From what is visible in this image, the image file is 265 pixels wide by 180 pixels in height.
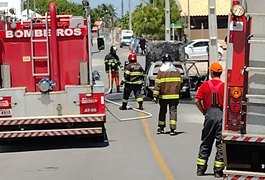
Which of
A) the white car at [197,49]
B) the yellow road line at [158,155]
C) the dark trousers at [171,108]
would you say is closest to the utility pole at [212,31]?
the yellow road line at [158,155]

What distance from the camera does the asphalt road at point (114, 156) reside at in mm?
11117

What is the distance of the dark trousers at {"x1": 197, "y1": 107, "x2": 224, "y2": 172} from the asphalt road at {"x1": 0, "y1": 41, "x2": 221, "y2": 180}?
324 millimetres

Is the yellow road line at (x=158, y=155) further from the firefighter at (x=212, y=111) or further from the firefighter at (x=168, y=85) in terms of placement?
the firefighter at (x=168, y=85)

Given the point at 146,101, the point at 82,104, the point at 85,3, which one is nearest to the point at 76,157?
the point at 82,104

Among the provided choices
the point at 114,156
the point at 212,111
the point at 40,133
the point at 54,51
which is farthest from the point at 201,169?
the point at 54,51

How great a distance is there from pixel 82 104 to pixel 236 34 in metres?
6.98

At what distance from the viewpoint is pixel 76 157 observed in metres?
13.0

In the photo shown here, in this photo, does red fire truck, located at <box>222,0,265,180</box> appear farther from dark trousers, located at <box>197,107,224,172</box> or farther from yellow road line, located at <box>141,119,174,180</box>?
yellow road line, located at <box>141,119,174,180</box>

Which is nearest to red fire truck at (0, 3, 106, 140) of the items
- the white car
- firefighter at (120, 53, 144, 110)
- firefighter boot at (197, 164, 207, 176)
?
firefighter boot at (197, 164, 207, 176)

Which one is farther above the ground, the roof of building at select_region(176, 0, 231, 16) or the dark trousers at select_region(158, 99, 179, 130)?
the roof of building at select_region(176, 0, 231, 16)

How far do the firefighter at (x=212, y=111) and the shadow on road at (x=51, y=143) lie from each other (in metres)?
4.43

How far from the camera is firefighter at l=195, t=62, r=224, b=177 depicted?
32.8ft

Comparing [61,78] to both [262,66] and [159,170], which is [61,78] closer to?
[159,170]

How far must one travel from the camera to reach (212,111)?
10047 millimetres
